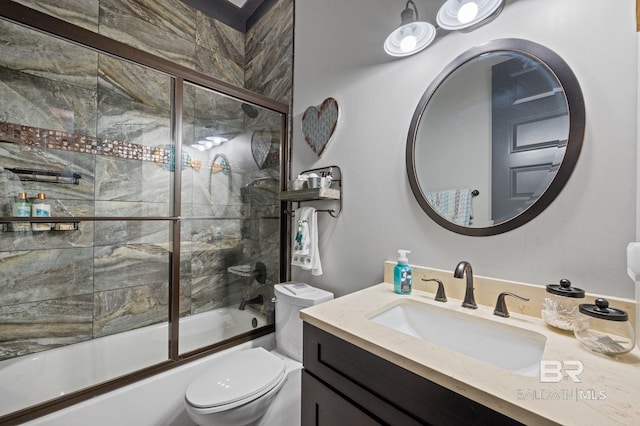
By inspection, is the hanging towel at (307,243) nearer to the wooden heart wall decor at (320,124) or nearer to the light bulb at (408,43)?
the wooden heart wall decor at (320,124)

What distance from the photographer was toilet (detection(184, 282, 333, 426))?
108cm

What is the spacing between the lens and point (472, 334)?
868mm

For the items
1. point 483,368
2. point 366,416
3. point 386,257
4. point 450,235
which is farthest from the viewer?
point 386,257

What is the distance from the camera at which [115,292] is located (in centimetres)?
184

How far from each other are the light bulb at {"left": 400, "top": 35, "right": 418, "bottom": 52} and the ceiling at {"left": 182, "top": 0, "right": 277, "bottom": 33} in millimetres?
1598

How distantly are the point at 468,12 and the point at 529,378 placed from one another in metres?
1.22

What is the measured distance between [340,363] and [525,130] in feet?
3.30

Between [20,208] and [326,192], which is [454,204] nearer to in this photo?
[326,192]

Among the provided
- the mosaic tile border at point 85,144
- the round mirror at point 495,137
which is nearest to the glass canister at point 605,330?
the round mirror at point 495,137

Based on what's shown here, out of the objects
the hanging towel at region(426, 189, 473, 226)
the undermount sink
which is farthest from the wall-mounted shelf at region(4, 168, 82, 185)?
the hanging towel at region(426, 189, 473, 226)

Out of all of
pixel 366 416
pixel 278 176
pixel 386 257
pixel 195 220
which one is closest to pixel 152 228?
pixel 195 220

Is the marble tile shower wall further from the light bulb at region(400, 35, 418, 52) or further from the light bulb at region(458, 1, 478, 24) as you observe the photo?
the light bulb at region(458, 1, 478, 24)

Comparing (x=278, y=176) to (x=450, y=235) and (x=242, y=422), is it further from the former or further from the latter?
(x=242, y=422)

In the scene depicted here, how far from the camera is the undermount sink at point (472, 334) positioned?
75 cm
